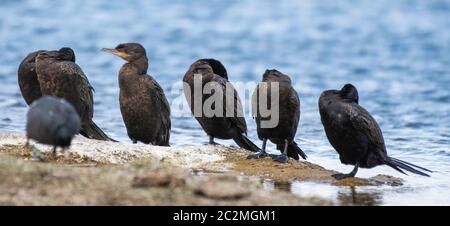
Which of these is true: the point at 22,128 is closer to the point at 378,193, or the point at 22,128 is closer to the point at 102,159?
the point at 102,159

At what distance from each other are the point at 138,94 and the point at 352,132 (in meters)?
2.72

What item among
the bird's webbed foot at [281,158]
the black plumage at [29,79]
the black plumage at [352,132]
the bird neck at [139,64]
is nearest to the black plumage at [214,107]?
the bird neck at [139,64]

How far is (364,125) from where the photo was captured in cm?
1127

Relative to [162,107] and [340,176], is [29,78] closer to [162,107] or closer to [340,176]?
[162,107]

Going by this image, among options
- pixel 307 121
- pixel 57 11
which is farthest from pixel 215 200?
pixel 57 11

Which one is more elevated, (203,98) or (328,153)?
(203,98)

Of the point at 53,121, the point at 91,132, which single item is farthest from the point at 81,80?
the point at 53,121

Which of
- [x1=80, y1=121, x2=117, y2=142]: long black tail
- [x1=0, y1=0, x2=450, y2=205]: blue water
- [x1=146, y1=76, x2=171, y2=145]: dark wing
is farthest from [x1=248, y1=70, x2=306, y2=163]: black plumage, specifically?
[x1=80, y1=121, x2=117, y2=142]: long black tail

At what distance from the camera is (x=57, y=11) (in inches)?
1332

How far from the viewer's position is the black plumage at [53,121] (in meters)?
8.89

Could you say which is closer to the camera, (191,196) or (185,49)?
(191,196)

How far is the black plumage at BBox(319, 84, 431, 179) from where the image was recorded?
11242 mm

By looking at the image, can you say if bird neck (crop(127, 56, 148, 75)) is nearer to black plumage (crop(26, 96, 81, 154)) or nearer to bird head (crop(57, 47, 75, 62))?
bird head (crop(57, 47, 75, 62))
